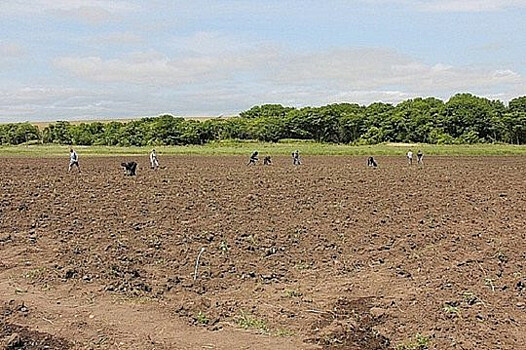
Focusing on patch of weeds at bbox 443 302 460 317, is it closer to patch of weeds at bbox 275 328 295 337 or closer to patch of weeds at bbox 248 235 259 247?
patch of weeds at bbox 275 328 295 337

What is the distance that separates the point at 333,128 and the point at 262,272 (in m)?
92.7

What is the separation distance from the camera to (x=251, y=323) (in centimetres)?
904

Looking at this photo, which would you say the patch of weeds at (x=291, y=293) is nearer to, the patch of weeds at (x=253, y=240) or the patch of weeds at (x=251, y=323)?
the patch of weeds at (x=251, y=323)

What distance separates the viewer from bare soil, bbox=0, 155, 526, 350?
27.9 ft

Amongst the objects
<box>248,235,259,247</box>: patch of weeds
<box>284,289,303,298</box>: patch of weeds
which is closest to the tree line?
<box>248,235,259,247</box>: patch of weeds

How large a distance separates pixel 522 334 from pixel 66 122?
4510 inches

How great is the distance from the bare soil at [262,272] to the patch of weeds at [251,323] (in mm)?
28

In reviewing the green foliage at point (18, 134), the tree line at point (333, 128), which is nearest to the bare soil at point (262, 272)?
the tree line at point (333, 128)

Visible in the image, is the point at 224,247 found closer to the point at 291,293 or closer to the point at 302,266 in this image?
the point at 302,266

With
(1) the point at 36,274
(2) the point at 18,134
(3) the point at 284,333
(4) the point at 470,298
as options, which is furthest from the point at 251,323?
(2) the point at 18,134

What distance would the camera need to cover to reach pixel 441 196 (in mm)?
20188

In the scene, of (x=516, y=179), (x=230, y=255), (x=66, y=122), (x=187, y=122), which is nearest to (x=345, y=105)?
(x=187, y=122)

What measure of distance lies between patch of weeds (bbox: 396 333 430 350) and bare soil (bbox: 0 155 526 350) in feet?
0.29

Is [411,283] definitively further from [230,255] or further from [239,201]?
[239,201]
